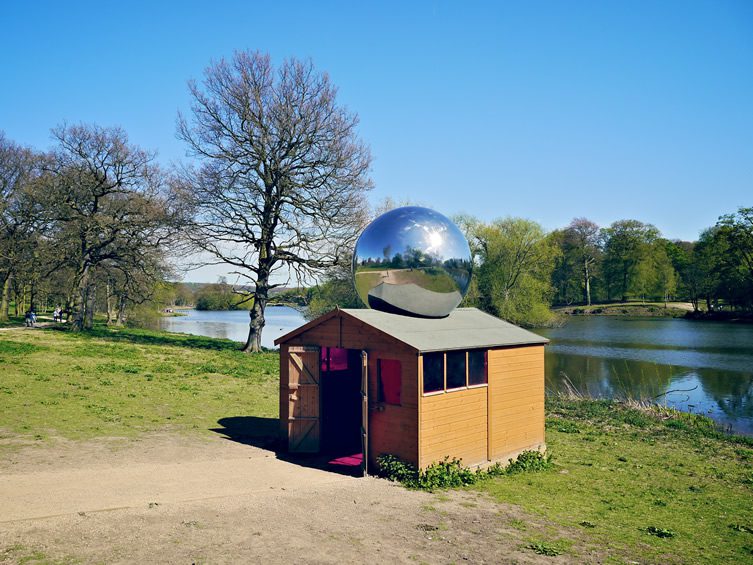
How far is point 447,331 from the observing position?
13180mm

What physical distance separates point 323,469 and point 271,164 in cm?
2004

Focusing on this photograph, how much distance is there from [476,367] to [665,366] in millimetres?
24868

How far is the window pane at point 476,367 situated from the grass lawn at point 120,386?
24.2ft

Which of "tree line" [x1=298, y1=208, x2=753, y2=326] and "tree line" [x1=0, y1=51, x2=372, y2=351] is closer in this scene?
"tree line" [x1=0, y1=51, x2=372, y2=351]

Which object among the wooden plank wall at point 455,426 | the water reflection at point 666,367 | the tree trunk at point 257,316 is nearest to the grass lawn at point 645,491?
the wooden plank wall at point 455,426

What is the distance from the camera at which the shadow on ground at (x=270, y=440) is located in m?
12.7

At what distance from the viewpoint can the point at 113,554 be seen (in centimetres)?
739

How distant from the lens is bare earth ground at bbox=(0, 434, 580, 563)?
7.70 meters

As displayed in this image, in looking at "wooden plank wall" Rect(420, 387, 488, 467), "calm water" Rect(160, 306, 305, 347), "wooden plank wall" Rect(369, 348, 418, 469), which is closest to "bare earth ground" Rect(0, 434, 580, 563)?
"wooden plank wall" Rect(369, 348, 418, 469)

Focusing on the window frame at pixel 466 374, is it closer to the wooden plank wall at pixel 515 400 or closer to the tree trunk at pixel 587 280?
the wooden plank wall at pixel 515 400

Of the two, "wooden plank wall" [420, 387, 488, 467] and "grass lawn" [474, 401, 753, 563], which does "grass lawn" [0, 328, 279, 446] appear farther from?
"grass lawn" [474, 401, 753, 563]

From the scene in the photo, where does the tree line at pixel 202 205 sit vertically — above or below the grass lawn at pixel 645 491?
above

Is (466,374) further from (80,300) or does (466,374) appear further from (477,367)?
(80,300)

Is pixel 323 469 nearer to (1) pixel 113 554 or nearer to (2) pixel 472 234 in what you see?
(1) pixel 113 554
